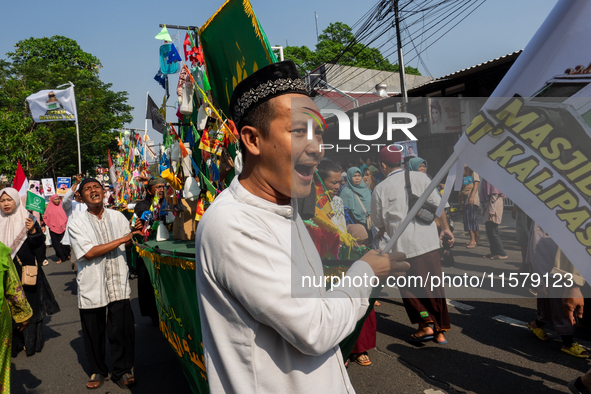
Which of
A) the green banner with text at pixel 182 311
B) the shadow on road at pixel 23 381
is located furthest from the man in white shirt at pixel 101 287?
the shadow on road at pixel 23 381

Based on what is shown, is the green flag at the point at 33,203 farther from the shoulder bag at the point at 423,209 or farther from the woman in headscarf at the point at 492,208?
the woman in headscarf at the point at 492,208

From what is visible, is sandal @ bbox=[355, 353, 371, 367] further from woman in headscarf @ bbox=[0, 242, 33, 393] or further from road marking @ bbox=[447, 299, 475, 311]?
woman in headscarf @ bbox=[0, 242, 33, 393]

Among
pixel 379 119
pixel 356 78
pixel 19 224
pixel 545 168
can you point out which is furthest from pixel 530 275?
pixel 356 78

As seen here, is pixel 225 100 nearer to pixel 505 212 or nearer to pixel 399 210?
pixel 399 210

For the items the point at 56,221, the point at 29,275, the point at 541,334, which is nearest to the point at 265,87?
the point at 541,334

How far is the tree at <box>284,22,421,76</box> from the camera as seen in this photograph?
36219 mm

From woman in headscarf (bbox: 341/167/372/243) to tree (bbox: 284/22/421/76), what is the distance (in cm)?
3402

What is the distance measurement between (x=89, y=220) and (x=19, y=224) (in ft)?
5.40

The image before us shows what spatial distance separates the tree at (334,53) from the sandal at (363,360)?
33054mm

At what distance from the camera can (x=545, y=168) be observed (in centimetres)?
137

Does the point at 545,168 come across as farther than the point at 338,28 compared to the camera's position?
No

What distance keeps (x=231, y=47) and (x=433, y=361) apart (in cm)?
324

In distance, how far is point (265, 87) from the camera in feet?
4.26

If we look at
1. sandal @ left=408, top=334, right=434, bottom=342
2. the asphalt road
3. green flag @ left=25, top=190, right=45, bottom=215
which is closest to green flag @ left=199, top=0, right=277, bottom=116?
the asphalt road
